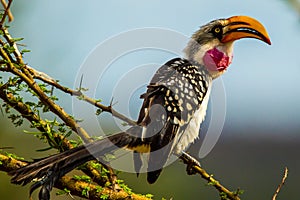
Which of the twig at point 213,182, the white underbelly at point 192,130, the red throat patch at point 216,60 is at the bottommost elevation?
the twig at point 213,182

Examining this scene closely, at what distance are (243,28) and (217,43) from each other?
0.63ft

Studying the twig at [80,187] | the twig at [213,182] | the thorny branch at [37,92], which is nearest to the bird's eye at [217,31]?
the twig at [213,182]

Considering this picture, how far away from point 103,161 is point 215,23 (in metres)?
0.88

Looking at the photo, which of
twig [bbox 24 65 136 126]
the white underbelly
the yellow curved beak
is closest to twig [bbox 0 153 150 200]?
twig [bbox 24 65 136 126]

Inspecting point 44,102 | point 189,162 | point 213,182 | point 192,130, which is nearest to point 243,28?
point 192,130

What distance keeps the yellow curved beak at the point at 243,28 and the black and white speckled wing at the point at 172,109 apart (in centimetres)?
15

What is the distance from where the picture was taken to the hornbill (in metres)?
1.37

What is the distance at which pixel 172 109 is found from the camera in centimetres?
180

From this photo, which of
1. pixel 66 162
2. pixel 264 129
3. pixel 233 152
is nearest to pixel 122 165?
pixel 66 162

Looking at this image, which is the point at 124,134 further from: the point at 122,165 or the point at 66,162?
the point at 66,162

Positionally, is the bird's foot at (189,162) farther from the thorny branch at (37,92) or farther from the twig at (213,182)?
the thorny branch at (37,92)

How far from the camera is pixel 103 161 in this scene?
145 centimetres

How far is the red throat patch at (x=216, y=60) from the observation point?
2028mm

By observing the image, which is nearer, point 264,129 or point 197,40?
point 197,40
